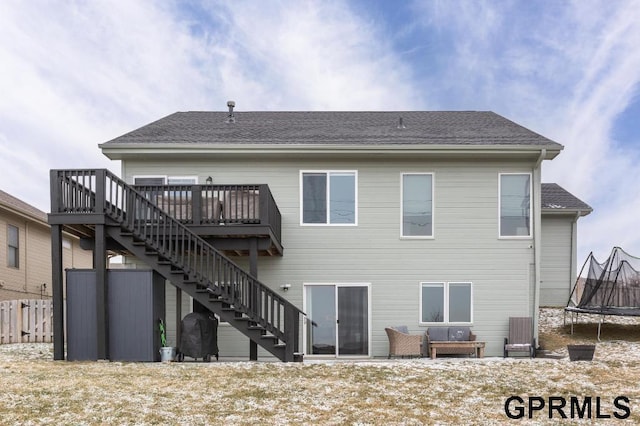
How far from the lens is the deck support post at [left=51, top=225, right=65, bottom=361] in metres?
9.66

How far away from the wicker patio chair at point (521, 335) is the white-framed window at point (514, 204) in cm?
201

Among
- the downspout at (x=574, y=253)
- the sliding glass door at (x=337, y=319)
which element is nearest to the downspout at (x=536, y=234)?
the sliding glass door at (x=337, y=319)

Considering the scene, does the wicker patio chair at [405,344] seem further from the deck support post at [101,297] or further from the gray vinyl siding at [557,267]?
the gray vinyl siding at [557,267]

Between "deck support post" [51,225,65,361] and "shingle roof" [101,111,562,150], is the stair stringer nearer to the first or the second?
"deck support post" [51,225,65,361]

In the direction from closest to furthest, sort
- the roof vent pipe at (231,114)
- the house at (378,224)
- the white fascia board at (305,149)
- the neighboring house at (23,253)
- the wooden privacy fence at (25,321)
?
the white fascia board at (305,149) < the house at (378,224) < the wooden privacy fence at (25,321) < the roof vent pipe at (231,114) < the neighboring house at (23,253)

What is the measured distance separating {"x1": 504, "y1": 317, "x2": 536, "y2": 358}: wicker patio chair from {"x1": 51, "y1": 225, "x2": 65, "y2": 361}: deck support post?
31.0 feet

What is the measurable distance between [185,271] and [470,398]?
A: 5517 millimetres

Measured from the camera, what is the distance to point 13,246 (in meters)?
17.0

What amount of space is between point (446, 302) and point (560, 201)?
316 inches

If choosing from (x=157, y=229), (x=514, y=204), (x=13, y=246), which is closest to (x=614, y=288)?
(x=514, y=204)

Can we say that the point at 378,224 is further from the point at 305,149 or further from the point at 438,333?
the point at 438,333

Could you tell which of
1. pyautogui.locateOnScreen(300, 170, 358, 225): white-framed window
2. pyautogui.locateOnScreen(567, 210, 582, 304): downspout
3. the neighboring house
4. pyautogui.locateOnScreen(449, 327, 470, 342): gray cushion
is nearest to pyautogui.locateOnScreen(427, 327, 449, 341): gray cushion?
pyautogui.locateOnScreen(449, 327, 470, 342): gray cushion

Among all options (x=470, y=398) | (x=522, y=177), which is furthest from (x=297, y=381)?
(x=522, y=177)

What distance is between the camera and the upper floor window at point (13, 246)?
54.5 ft
